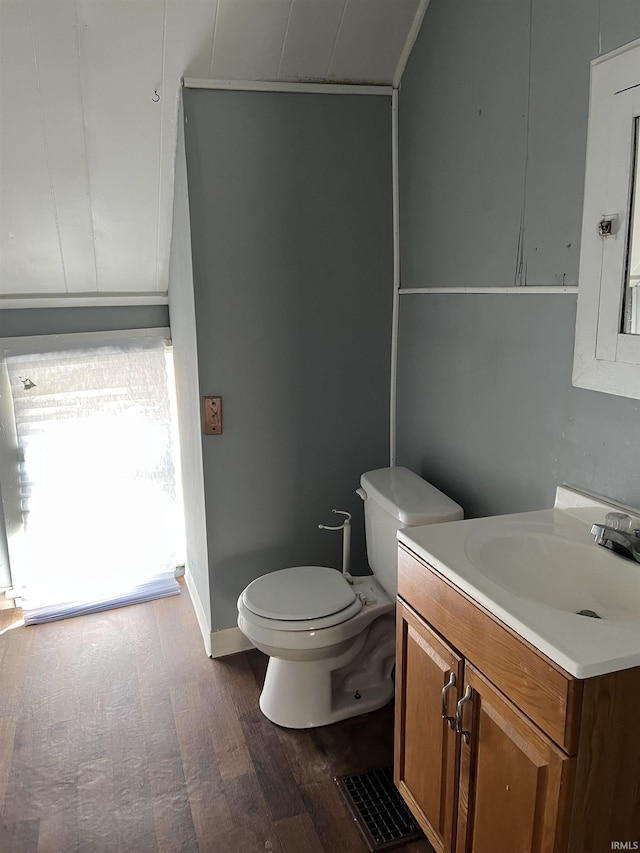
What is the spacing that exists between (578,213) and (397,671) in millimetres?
1216

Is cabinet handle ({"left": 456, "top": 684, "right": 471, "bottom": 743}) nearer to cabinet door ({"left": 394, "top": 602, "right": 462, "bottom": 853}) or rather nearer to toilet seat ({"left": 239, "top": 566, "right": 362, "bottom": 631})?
cabinet door ({"left": 394, "top": 602, "right": 462, "bottom": 853})

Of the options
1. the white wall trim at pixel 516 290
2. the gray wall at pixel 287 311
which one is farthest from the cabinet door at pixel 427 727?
the gray wall at pixel 287 311

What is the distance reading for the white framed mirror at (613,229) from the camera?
147cm

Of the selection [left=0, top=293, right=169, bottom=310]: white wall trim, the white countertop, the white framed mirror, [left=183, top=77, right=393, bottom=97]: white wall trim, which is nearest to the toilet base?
the white countertop

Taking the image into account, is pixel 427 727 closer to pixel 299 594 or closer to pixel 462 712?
pixel 462 712

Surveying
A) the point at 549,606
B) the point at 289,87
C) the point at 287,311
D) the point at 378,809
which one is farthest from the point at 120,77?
the point at 378,809

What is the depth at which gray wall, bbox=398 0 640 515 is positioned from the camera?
5.36ft

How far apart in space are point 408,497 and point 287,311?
83cm

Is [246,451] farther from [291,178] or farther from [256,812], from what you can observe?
[256,812]

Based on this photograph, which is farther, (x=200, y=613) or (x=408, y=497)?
(x=200, y=613)

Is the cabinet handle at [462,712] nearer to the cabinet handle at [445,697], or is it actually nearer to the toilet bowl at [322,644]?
the cabinet handle at [445,697]

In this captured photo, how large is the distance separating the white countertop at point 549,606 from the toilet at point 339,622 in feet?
1.44

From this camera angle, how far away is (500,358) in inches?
77.9

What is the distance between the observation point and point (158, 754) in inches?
83.9
